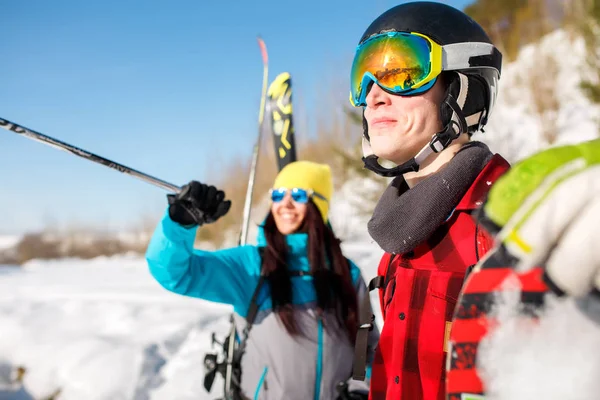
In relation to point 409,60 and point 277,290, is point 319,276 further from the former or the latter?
point 409,60

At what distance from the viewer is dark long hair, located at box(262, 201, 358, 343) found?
107 inches

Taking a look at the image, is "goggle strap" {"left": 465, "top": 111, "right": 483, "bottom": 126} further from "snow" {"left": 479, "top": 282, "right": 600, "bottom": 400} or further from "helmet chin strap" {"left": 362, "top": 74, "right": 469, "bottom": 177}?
"snow" {"left": 479, "top": 282, "right": 600, "bottom": 400}

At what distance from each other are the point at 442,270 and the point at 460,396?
47 centimetres

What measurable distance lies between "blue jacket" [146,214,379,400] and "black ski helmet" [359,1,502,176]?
146 centimetres

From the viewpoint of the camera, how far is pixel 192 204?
2.40m

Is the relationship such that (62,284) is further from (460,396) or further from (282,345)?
(460,396)

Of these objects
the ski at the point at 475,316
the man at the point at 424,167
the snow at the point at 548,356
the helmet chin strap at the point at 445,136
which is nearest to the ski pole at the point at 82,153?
the man at the point at 424,167

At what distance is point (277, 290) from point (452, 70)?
1804 millimetres

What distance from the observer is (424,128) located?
1.36 metres

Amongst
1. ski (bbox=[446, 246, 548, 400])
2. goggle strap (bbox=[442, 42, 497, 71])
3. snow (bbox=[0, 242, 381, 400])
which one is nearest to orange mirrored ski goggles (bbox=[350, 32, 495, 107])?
goggle strap (bbox=[442, 42, 497, 71])

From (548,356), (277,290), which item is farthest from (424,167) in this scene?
(277,290)

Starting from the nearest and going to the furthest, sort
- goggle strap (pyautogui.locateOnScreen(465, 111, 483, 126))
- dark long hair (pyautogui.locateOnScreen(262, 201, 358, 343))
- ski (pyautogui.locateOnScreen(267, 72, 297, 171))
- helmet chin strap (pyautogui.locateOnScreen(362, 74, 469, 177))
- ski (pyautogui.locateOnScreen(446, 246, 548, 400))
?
ski (pyautogui.locateOnScreen(446, 246, 548, 400)) < helmet chin strap (pyautogui.locateOnScreen(362, 74, 469, 177)) < goggle strap (pyautogui.locateOnScreen(465, 111, 483, 126)) < dark long hair (pyautogui.locateOnScreen(262, 201, 358, 343)) < ski (pyautogui.locateOnScreen(267, 72, 297, 171))

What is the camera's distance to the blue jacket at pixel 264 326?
244cm

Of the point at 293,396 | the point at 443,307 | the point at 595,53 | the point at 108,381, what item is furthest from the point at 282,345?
the point at 595,53
